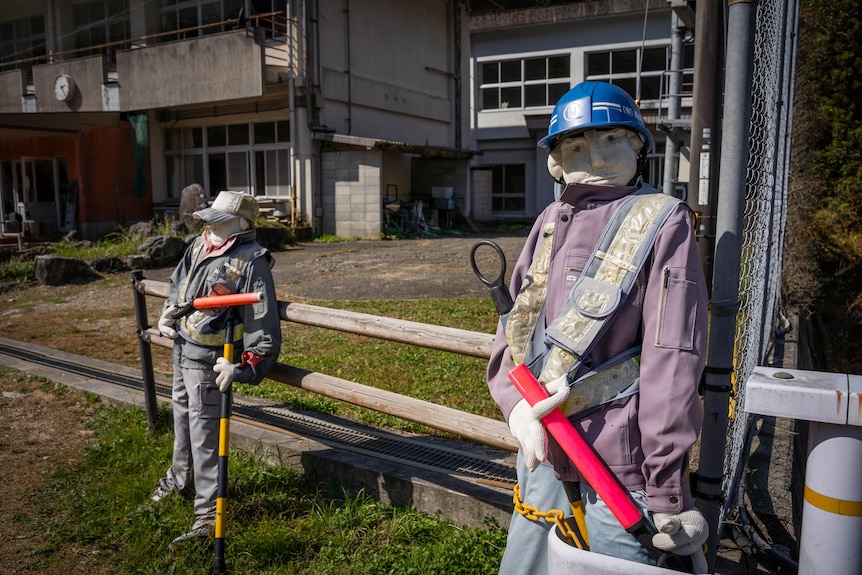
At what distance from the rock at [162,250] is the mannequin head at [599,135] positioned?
494 inches

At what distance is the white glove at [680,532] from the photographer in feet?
6.00

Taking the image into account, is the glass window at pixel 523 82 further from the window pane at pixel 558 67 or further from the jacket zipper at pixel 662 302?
the jacket zipper at pixel 662 302

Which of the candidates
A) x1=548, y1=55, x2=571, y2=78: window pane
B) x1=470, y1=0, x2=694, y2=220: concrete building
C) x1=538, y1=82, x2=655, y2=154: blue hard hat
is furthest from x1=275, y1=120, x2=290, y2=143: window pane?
x1=538, y1=82, x2=655, y2=154: blue hard hat

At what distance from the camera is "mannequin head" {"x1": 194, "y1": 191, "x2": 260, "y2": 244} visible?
376 cm

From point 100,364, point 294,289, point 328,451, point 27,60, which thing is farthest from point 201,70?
point 328,451

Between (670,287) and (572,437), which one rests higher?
(670,287)

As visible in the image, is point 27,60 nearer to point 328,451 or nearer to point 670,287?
point 328,451

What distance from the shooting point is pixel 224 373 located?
11.6 feet

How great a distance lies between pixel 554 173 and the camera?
2.30 metres

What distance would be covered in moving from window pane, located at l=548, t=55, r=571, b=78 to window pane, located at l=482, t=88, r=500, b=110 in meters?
2.13

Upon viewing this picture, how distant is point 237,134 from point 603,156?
19018 millimetres

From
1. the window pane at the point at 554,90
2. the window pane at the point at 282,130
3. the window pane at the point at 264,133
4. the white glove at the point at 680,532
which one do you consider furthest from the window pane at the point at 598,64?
the white glove at the point at 680,532

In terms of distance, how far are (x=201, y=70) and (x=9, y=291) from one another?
27.1 feet

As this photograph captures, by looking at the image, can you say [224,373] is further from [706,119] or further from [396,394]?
[706,119]
